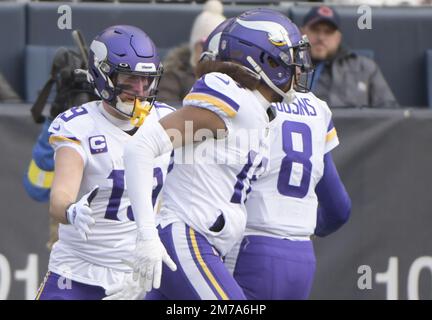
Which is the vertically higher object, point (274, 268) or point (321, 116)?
point (321, 116)

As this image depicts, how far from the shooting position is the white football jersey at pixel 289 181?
561cm

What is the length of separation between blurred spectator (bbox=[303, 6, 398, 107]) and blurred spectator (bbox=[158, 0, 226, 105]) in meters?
0.68

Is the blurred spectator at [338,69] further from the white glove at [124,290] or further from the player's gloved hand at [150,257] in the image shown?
the player's gloved hand at [150,257]

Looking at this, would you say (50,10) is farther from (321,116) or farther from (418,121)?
(321,116)

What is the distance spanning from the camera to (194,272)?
5.25 m

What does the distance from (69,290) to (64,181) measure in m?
0.54

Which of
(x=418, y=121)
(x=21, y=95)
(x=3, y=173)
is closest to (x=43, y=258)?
(x=3, y=173)

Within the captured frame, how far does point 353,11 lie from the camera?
959 cm

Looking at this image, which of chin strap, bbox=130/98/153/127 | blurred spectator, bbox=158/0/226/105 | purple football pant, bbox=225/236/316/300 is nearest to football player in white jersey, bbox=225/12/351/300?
purple football pant, bbox=225/236/316/300

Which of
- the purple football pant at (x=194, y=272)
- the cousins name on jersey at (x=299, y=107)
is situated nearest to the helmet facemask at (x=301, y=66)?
the cousins name on jersey at (x=299, y=107)

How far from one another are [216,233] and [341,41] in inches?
166

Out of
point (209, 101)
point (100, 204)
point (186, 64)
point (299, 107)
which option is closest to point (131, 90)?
point (100, 204)

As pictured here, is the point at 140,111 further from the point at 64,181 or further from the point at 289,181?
the point at 289,181

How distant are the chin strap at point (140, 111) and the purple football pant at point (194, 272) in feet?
2.32
